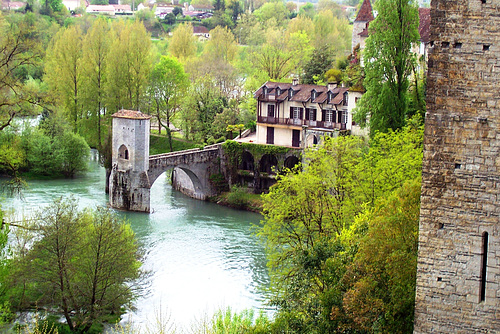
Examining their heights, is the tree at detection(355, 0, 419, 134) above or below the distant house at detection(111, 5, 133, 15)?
below

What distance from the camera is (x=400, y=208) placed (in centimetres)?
1878

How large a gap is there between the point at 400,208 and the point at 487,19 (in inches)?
313

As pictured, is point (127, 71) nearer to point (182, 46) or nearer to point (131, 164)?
point (131, 164)

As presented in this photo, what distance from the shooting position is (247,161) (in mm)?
57188

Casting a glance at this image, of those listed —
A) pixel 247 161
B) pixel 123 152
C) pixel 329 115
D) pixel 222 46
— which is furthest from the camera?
pixel 222 46

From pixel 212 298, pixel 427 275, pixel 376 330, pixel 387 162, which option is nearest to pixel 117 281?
pixel 212 298

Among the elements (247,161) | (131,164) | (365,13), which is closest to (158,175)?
(131,164)

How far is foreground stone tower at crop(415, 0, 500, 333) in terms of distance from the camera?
11633mm

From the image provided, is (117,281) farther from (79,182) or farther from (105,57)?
(105,57)

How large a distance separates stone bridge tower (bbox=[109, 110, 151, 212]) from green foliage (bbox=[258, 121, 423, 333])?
1854 centimetres

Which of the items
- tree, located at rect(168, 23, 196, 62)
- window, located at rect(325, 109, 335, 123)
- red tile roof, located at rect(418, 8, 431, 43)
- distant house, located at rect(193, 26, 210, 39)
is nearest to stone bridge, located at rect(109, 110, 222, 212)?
window, located at rect(325, 109, 335, 123)

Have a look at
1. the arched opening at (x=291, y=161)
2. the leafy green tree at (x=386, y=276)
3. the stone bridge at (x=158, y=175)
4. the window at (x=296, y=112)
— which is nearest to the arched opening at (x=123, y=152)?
the stone bridge at (x=158, y=175)

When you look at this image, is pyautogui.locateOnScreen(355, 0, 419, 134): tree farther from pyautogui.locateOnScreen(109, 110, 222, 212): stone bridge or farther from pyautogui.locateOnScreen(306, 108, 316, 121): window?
pyautogui.locateOnScreen(109, 110, 222, 212): stone bridge

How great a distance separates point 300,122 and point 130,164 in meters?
12.6
